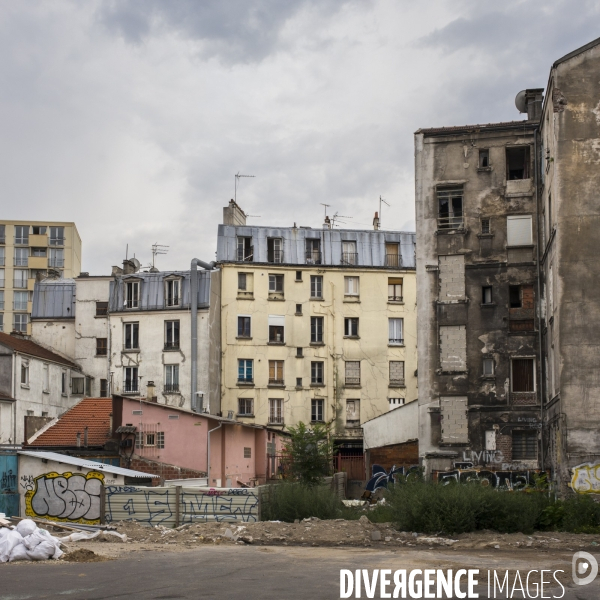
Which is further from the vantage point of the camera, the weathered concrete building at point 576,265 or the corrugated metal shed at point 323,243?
the corrugated metal shed at point 323,243

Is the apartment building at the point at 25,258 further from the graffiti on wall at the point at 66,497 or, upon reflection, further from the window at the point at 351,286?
the graffiti on wall at the point at 66,497

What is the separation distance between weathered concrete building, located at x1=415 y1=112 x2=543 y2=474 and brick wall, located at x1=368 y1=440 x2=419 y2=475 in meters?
6.41

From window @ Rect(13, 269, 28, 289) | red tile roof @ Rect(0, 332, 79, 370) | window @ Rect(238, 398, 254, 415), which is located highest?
window @ Rect(13, 269, 28, 289)

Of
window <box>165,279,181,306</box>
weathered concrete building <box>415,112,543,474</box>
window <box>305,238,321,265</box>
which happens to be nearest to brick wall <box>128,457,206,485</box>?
weathered concrete building <box>415,112,543,474</box>

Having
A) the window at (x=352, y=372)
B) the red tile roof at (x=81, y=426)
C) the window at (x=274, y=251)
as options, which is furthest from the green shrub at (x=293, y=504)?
the window at (x=274, y=251)

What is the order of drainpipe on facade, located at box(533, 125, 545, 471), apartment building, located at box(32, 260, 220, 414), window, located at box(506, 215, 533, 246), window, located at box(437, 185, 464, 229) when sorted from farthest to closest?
apartment building, located at box(32, 260, 220, 414) → window, located at box(437, 185, 464, 229) → window, located at box(506, 215, 533, 246) → drainpipe on facade, located at box(533, 125, 545, 471)

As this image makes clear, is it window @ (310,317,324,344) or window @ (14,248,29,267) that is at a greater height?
window @ (14,248,29,267)

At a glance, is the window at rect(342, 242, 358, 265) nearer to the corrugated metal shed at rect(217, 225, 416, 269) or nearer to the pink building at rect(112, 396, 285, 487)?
the corrugated metal shed at rect(217, 225, 416, 269)

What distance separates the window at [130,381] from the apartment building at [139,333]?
0.07m

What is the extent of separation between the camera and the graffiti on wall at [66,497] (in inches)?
1283

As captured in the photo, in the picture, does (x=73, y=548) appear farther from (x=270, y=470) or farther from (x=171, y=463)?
(x=270, y=470)

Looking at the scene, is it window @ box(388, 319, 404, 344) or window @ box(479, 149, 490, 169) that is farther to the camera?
window @ box(388, 319, 404, 344)

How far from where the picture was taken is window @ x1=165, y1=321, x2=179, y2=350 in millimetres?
64312

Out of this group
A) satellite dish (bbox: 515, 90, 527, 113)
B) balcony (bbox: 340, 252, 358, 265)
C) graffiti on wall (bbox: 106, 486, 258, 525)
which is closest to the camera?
graffiti on wall (bbox: 106, 486, 258, 525)
